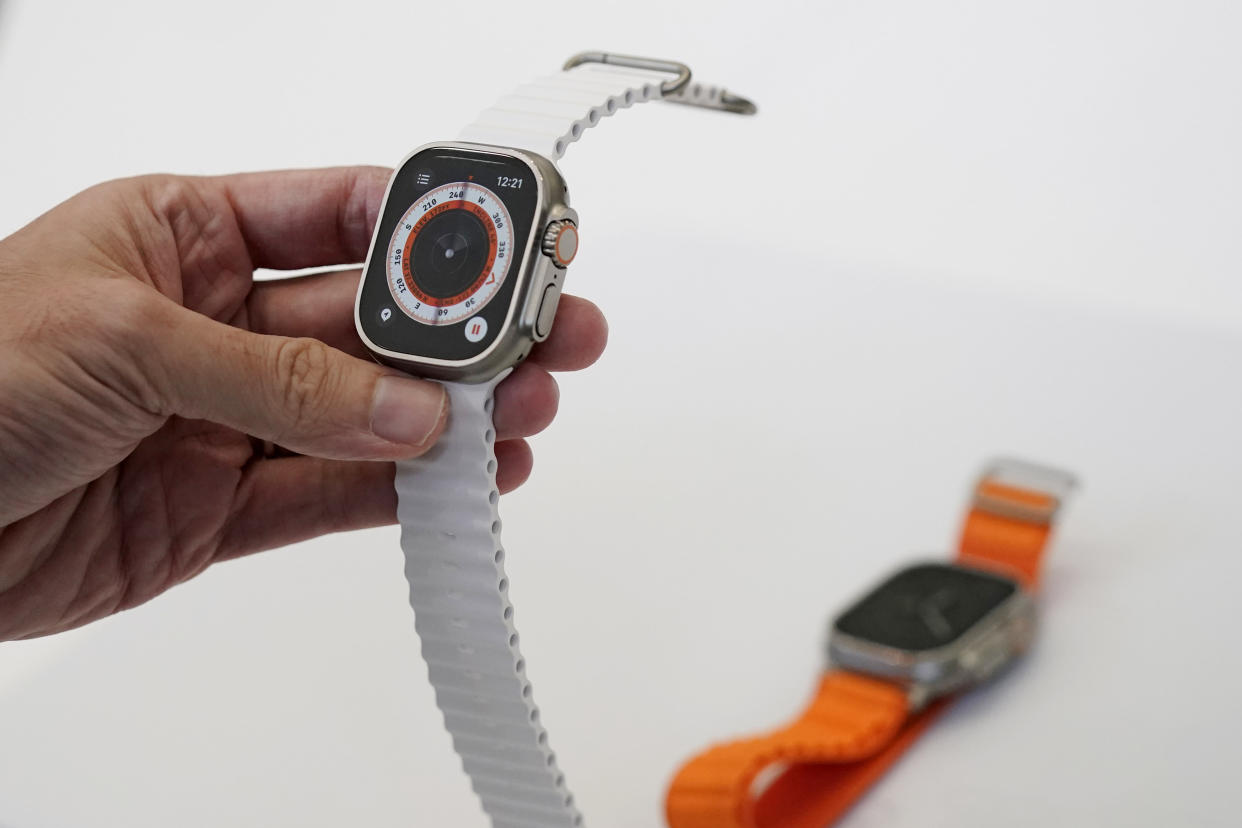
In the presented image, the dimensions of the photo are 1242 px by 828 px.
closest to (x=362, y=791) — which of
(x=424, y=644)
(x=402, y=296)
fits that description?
(x=424, y=644)

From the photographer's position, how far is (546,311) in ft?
3.87

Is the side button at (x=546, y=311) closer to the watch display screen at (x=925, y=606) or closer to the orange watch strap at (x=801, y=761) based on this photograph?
the orange watch strap at (x=801, y=761)

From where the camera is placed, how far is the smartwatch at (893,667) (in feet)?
4.68

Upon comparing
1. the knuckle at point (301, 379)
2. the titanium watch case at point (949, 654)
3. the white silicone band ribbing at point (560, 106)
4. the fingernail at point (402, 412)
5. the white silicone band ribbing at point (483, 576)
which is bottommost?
the titanium watch case at point (949, 654)

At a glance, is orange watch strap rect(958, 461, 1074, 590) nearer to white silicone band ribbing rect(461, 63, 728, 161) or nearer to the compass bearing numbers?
white silicone band ribbing rect(461, 63, 728, 161)

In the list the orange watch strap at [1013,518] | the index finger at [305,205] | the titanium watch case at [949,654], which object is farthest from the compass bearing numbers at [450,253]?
the orange watch strap at [1013,518]

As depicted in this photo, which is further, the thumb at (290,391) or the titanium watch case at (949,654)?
the titanium watch case at (949,654)

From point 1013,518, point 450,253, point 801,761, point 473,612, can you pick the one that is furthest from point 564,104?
point 1013,518

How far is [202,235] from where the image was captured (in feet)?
4.64

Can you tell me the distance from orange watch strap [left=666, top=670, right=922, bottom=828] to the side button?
0.46 metres

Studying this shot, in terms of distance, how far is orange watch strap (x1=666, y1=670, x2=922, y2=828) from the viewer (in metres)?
1.38

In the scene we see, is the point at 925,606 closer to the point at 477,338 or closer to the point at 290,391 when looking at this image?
the point at 477,338

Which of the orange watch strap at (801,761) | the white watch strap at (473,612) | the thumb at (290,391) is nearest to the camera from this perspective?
the thumb at (290,391)

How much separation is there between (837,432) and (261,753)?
88 centimetres
